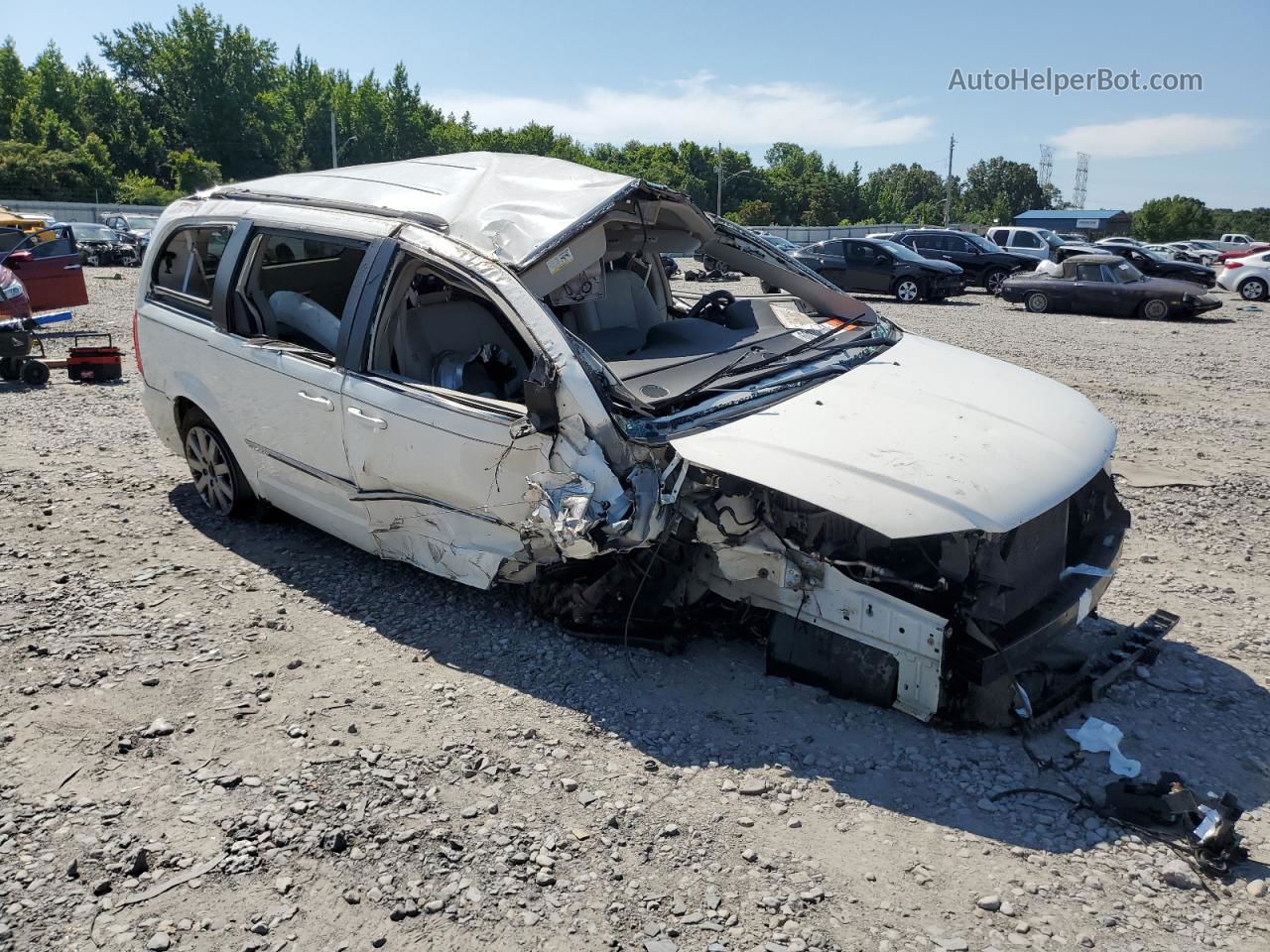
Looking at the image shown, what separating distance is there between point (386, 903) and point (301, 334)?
3.25m

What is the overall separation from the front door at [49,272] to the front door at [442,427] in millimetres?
10712

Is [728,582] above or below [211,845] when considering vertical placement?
above

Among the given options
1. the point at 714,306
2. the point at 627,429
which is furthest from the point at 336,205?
the point at 627,429

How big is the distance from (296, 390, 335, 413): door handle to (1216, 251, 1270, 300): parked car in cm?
2392

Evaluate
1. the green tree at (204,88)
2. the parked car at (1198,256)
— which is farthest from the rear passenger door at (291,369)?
the green tree at (204,88)

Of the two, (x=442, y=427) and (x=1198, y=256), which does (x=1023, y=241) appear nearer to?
(x=1198, y=256)

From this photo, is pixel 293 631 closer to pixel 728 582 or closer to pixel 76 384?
pixel 728 582

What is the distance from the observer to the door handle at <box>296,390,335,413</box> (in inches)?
186

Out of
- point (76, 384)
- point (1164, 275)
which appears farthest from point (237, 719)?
point (1164, 275)

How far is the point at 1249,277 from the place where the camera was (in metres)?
22.5

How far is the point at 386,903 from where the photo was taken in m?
2.90

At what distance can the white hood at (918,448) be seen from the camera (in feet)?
11.3

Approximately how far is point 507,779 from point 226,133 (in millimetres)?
81565

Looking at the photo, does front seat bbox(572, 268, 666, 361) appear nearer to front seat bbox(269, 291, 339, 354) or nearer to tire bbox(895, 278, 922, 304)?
front seat bbox(269, 291, 339, 354)
